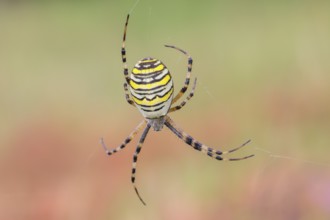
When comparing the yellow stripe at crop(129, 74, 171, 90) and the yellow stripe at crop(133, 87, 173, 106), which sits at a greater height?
the yellow stripe at crop(129, 74, 171, 90)

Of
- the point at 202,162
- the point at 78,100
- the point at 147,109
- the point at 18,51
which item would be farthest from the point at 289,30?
the point at 147,109

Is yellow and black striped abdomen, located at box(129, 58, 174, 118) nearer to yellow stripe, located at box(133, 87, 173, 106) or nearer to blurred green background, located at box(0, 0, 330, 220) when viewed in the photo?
yellow stripe, located at box(133, 87, 173, 106)

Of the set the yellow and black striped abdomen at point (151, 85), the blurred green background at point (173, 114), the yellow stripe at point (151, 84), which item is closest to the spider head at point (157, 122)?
the blurred green background at point (173, 114)

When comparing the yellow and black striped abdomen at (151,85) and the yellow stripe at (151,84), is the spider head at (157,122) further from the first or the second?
the yellow stripe at (151,84)

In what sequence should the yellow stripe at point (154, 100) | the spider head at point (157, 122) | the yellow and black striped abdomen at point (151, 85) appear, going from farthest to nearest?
1. the spider head at point (157, 122)
2. the yellow stripe at point (154, 100)
3. the yellow and black striped abdomen at point (151, 85)

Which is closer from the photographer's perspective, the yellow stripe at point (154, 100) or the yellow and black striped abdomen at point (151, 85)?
the yellow and black striped abdomen at point (151, 85)

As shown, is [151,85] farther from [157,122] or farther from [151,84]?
[157,122]

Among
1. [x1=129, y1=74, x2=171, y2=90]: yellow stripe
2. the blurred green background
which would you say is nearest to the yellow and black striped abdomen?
[x1=129, y1=74, x2=171, y2=90]: yellow stripe

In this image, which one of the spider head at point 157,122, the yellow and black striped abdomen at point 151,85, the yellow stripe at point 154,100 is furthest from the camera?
the spider head at point 157,122
